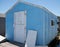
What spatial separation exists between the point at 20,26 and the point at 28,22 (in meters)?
1.00

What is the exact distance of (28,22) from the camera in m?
8.03

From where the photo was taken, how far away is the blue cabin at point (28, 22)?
24.0 ft

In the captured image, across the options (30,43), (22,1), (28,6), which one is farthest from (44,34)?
(22,1)

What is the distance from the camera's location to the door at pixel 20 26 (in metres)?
8.36

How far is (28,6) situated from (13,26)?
249cm

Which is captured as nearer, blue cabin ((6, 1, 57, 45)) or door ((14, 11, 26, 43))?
blue cabin ((6, 1, 57, 45))

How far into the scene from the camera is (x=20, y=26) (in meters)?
8.72

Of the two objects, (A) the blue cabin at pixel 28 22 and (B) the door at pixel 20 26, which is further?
(B) the door at pixel 20 26

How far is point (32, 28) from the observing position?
770 cm

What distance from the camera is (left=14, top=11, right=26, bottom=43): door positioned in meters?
8.36

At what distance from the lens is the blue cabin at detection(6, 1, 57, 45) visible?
24.0 ft

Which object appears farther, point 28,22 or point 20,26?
point 20,26

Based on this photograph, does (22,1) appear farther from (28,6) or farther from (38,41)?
(38,41)

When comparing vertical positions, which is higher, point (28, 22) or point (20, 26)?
point (28, 22)
